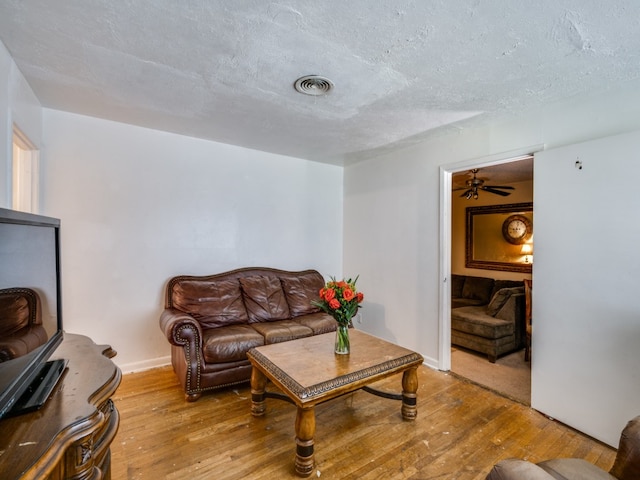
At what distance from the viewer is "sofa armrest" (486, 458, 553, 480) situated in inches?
36.3

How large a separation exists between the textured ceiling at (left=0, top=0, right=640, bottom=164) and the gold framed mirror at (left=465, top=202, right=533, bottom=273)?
2.64 metres

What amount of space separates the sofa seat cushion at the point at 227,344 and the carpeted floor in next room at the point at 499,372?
205cm

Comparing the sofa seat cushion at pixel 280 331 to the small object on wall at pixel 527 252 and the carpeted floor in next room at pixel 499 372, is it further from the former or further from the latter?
the small object on wall at pixel 527 252

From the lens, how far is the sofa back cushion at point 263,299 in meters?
3.30

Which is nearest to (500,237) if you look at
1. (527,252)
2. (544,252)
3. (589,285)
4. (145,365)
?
(527,252)

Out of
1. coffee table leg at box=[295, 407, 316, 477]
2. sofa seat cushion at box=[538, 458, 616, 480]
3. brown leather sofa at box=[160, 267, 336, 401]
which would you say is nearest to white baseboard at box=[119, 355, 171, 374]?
brown leather sofa at box=[160, 267, 336, 401]

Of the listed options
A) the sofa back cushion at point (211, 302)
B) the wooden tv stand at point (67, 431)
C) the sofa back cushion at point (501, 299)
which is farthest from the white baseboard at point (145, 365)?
the sofa back cushion at point (501, 299)

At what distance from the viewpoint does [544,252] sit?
7.66ft

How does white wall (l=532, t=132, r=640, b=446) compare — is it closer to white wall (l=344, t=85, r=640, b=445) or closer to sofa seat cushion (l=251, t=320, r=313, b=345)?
white wall (l=344, t=85, r=640, b=445)

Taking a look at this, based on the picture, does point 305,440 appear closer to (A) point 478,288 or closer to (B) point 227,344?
(B) point 227,344

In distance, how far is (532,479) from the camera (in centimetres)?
91

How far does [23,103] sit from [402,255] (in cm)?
354

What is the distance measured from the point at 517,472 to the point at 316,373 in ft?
3.76

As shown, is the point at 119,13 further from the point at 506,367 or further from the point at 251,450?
the point at 506,367
